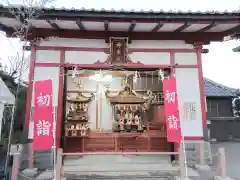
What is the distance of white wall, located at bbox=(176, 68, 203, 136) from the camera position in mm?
7281

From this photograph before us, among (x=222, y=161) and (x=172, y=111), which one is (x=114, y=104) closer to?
(x=172, y=111)

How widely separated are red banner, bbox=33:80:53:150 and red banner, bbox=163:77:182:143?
3010 millimetres

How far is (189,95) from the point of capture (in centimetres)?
749

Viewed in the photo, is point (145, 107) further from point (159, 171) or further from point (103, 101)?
point (159, 171)

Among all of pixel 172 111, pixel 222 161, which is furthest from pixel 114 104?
pixel 222 161

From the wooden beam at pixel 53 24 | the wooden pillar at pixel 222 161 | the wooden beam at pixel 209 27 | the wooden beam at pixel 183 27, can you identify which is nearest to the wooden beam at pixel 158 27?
the wooden beam at pixel 183 27

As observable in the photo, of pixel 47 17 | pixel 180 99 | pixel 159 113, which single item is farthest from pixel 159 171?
pixel 159 113

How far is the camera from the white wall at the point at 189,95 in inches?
287

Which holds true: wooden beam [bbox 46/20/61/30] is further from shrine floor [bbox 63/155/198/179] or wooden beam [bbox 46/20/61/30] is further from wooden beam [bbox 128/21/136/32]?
shrine floor [bbox 63/155/198/179]

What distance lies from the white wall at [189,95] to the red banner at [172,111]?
180 centimetres

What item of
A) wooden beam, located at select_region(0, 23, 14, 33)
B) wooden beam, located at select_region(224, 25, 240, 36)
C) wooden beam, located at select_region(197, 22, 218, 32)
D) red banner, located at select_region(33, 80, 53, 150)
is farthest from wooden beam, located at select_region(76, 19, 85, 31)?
wooden beam, located at select_region(224, 25, 240, 36)

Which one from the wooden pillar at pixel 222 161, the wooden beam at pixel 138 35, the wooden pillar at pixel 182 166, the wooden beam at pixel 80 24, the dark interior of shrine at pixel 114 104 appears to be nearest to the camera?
the wooden pillar at pixel 182 166

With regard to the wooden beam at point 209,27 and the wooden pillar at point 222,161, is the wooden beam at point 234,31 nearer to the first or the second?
the wooden beam at point 209,27

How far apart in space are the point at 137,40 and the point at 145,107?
5.70 m
